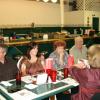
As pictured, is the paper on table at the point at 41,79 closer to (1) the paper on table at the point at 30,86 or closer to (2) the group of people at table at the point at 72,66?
(1) the paper on table at the point at 30,86

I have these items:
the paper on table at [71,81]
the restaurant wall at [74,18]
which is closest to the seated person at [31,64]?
the paper on table at [71,81]

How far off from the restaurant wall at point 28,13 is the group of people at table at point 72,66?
14.4 ft

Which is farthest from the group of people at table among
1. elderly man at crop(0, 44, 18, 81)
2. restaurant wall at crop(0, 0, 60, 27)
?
restaurant wall at crop(0, 0, 60, 27)

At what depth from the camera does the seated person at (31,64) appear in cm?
318

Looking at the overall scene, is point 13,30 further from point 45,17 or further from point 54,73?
point 54,73

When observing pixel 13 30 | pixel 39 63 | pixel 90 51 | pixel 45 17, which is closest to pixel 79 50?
pixel 39 63

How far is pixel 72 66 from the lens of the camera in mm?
2791

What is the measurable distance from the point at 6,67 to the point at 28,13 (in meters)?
6.13

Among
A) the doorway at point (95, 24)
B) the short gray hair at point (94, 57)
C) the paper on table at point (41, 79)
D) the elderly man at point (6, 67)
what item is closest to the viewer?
the short gray hair at point (94, 57)

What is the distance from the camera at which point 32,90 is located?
88.8 inches

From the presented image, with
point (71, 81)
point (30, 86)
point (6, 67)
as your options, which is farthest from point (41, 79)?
point (6, 67)

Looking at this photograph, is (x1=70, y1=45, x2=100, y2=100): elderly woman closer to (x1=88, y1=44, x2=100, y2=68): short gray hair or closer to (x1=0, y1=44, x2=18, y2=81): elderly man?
(x1=88, y1=44, x2=100, y2=68): short gray hair

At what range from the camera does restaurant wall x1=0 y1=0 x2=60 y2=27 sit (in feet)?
26.3

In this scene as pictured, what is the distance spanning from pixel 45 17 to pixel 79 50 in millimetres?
5186
